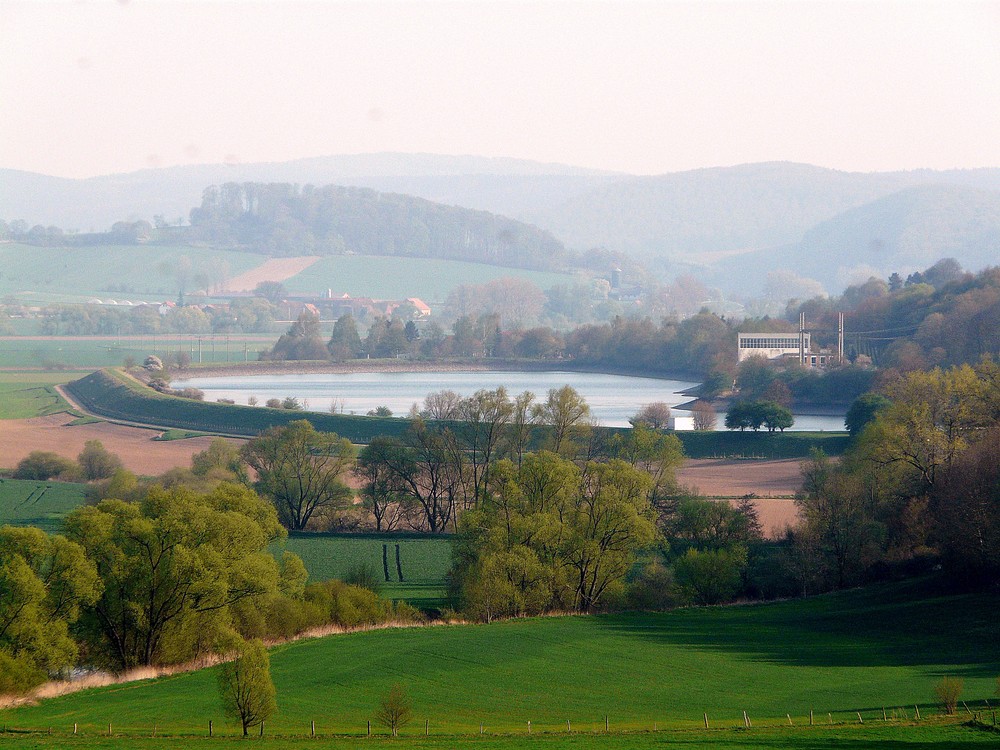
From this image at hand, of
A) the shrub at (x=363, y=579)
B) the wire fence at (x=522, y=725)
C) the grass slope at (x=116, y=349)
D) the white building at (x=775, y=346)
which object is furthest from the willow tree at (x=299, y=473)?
the grass slope at (x=116, y=349)

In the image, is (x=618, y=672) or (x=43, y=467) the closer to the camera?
(x=618, y=672)

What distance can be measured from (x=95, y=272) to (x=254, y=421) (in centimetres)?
13152

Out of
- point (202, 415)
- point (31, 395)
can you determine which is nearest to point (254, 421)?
point (202, 415)

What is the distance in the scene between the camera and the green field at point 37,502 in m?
34.7

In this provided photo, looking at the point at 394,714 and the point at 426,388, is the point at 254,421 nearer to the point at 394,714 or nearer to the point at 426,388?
the point at 426,388

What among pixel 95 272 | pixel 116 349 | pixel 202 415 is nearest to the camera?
pixel 202 415

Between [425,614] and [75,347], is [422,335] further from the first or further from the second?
[425,614]

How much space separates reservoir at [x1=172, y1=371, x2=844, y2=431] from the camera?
71812mm

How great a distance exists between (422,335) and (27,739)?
121 m

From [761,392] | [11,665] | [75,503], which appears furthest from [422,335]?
[11,665]

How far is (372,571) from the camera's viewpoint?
90.6 feet

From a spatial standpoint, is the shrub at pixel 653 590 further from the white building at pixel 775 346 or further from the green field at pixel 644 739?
the white building at pixel 775 346

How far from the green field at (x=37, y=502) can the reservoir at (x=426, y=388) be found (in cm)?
2605

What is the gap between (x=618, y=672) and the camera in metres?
19.6
